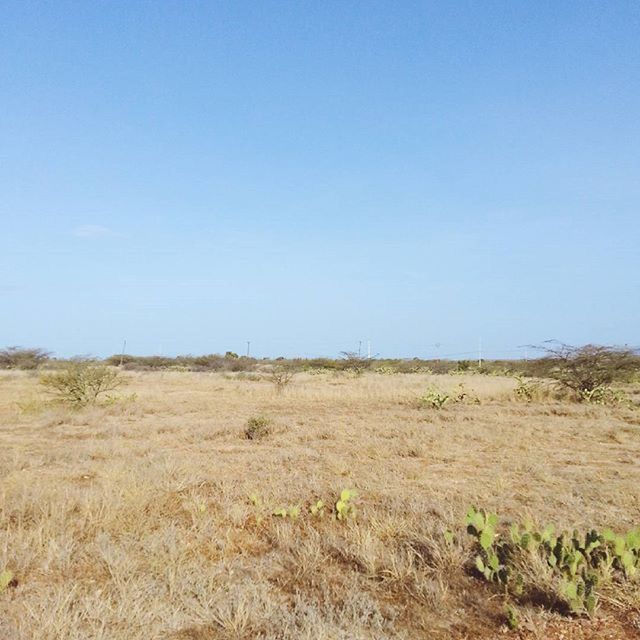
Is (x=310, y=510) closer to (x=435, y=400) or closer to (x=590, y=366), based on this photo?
(x=435, y=400)

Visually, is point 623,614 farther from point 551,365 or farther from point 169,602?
point 551,365

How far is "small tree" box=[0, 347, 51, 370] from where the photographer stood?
127 feet

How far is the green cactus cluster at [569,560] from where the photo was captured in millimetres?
3246

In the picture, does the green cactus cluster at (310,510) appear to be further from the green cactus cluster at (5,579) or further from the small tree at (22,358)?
the small tree at (22,358)

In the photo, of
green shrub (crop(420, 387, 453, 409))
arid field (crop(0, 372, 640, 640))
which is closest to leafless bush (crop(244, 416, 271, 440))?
Answer: arid field (crop(0, 372, 640, 640))

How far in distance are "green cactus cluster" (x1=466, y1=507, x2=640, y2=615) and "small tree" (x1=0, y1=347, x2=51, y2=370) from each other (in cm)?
4103

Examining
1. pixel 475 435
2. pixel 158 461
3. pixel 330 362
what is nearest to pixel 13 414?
pixel 158 461

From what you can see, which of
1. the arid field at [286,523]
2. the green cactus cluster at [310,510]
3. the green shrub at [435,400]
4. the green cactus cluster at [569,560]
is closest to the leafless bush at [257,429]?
the arid field at [286,523]

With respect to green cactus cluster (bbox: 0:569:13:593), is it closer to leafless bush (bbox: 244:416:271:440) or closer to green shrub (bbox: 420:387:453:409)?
leafless bush (bbox: 244:416:271:440)

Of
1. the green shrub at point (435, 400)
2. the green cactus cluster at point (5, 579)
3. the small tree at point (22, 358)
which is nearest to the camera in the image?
the green cactus cluster at point (5, 579)

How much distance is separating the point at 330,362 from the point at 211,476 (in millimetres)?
40923

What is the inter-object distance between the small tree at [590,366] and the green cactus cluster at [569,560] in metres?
12.6

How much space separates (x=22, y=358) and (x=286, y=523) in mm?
42663

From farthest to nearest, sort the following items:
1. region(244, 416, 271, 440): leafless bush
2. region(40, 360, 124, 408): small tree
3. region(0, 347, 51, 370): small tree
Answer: region(0, 347, 51, 370): small tree, region(40, 360, 124, 408): small tree, region(244, 416, 271, 440): leafless bush
